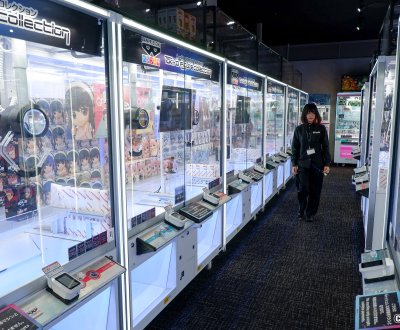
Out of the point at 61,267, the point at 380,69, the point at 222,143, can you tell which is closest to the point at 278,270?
the point at 222,143

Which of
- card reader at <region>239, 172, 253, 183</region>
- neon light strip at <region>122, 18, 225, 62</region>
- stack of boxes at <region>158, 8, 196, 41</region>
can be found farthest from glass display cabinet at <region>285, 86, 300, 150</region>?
stack of boxes at <region>158, 8, 196, 41</region>

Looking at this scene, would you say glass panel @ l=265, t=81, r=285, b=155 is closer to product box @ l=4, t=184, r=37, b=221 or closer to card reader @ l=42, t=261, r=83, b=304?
product box @ l=4, t=184, r=37, b=221

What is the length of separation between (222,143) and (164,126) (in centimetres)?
104

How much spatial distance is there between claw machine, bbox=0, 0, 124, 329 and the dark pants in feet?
11.5

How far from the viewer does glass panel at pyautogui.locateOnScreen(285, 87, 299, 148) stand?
24.4ft

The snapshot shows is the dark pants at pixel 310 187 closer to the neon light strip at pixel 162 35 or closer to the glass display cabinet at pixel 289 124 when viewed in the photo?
the glass display cabinet at pixel 289 124

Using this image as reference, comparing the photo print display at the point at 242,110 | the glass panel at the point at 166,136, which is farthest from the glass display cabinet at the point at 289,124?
the glass panel at the point at 166,136

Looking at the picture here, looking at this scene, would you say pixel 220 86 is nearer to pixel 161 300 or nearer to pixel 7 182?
pixel 161 300

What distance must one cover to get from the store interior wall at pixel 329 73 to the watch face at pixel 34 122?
9.89m

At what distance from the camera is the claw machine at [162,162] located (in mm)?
2287

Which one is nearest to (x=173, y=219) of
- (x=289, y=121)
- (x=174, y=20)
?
(x=174, y=20)

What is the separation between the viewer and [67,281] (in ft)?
5.37

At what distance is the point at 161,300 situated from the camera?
2580 millimetres

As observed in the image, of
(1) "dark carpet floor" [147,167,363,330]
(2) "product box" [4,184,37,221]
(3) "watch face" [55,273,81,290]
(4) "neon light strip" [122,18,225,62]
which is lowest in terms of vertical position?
(1) "dark carpet floor" [147,167,363,330]
